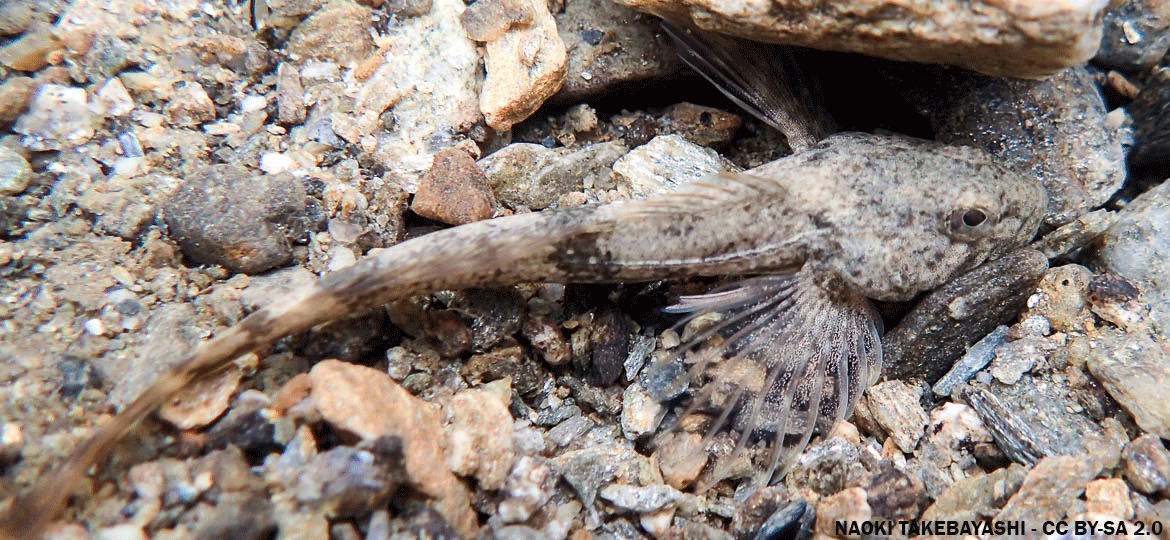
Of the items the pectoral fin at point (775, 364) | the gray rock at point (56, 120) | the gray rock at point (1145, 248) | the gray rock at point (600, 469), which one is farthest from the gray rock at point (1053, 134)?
the gray rock at point (56, 120)

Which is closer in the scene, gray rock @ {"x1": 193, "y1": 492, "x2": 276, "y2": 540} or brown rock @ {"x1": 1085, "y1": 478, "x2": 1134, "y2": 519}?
gray rock @ {"x1": 193, "y1": 492, "x2": 276, "y2": 540}

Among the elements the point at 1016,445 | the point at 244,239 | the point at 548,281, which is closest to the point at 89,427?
the point at 244,239

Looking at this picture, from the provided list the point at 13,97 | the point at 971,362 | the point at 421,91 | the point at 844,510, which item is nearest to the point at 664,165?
the point at 421,91

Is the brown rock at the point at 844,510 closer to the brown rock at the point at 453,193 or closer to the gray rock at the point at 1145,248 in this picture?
the gray rock at the point at 1145,248

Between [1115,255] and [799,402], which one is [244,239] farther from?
[1115,255]

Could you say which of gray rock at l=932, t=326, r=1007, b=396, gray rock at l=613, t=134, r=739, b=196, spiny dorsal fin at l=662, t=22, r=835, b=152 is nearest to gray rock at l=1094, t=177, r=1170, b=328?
Result: gray rock at l=932, t=326, r=1007, b=396

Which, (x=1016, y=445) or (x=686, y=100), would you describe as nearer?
(x=1016, y=445)

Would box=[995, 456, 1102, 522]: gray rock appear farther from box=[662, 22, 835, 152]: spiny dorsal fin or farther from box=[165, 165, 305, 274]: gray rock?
box=[165, 165, 305, 274]: gray rock
